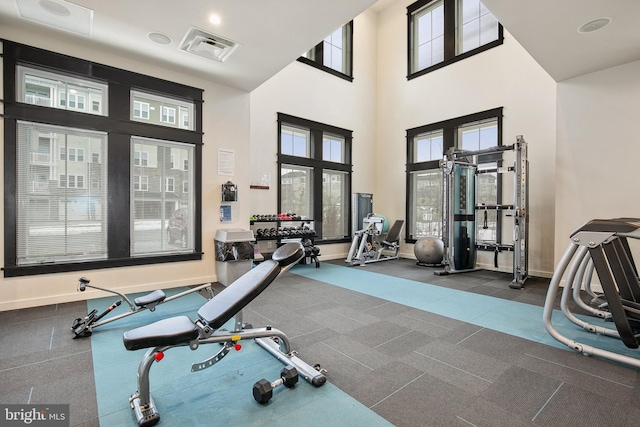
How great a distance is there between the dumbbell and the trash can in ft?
8.89

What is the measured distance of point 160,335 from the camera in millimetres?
1640

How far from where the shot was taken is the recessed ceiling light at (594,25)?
3121mm

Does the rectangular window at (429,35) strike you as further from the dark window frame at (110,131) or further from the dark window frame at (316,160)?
the dark window frame at (110,131)

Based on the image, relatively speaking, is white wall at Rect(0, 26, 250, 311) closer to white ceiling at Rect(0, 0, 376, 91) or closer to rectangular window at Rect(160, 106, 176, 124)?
white ceiling at Rect(0, 0, 376, 91)

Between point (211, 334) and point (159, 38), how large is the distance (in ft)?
11.3

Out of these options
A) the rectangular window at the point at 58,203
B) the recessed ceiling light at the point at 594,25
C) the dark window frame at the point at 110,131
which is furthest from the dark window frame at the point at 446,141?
the rectangular window at the point at 58,203

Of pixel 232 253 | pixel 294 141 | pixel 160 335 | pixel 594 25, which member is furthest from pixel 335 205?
pixel 160 335

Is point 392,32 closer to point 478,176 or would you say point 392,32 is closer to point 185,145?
point 478,176

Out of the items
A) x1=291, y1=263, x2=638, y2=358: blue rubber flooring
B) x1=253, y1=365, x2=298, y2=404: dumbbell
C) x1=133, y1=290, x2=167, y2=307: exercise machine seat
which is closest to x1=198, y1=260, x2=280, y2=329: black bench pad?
x1=253, y1=365, x2=298, y2=404: dumbbell

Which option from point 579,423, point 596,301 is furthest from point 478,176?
point 579,423

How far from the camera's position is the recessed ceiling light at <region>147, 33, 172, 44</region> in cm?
350

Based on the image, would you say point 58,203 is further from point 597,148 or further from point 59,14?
point 597,148

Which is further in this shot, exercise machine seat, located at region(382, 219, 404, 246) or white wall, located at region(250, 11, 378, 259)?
exercise machine seat, located at region(382, 219, 404, 246)

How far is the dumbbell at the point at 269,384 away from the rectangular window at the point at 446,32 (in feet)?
22.5
